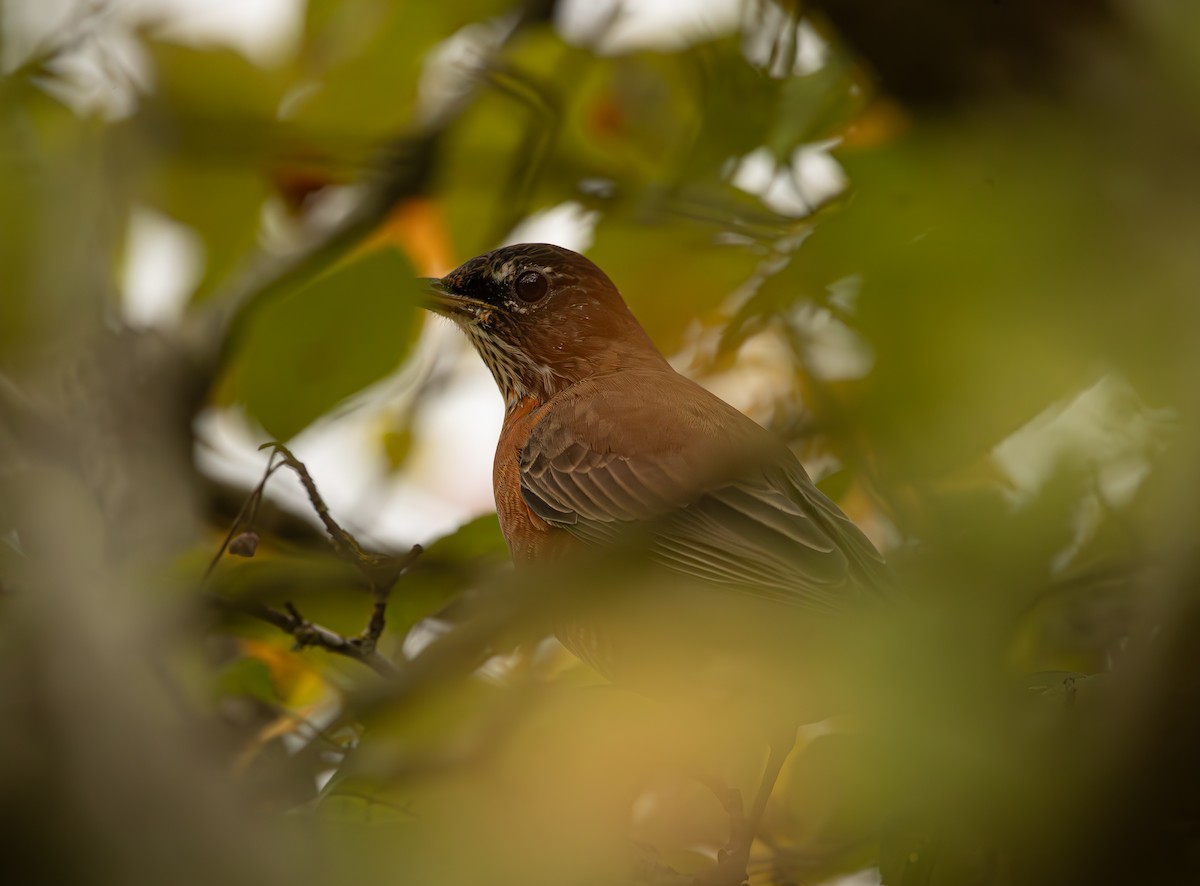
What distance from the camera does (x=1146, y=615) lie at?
3.67ft

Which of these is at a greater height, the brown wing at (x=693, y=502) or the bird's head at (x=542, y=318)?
the bird's head at (x=542, y=318)

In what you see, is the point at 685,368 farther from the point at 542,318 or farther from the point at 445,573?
the point at 542,318

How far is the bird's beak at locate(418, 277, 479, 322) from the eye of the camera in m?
4.54

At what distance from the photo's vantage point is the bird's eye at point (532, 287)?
15.6ft

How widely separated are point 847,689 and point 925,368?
53 centimetres

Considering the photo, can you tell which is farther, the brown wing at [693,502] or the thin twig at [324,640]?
the brown wing at [693,502]

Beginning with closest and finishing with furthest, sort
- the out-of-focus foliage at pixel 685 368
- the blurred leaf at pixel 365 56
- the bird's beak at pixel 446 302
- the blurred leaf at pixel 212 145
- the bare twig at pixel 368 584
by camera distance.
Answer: the out-of-focus foliage at pixel 685 368
the bare twig at pixel 368 584
the blurred leaf at pixel 365 56
the blurred leaf at pixel 212 145
the bird's beak at pixel 446 302

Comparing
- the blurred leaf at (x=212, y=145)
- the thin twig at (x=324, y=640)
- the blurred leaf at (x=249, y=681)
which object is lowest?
A: the blurred leaf at (x=249, y=681)

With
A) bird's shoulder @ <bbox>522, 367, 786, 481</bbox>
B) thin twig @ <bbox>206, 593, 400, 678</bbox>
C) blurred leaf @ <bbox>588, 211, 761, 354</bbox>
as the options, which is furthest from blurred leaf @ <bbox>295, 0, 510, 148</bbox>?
thin twig @ <bbox>206, 593, 400, 678</bbox>

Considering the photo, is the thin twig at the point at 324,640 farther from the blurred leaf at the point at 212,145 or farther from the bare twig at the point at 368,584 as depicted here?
the blurred leaf at the point at 212,145

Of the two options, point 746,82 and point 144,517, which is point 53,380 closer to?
point 144,517

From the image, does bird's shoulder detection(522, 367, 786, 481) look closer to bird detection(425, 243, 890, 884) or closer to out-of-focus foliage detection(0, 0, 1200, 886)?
bird detection(425, 243, 890, 884)

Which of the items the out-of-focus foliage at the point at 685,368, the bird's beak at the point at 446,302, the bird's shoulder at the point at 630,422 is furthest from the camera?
the bird's beak at the point at 446,302

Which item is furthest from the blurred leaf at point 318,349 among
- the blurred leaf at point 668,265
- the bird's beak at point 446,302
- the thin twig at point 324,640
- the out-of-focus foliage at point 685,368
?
the bird's beak at point 446,302
